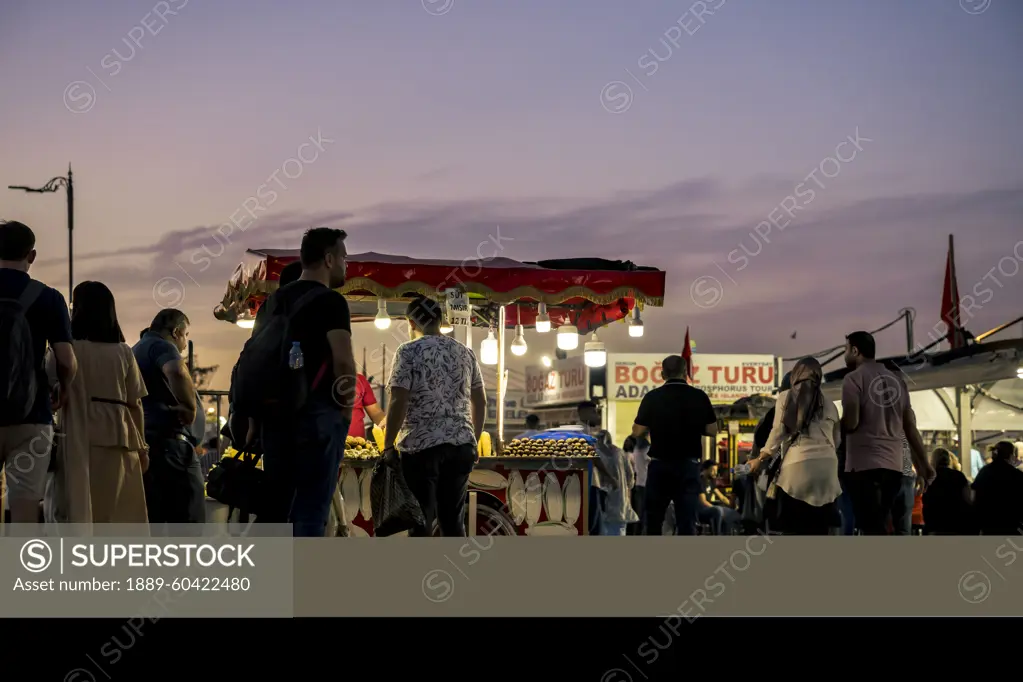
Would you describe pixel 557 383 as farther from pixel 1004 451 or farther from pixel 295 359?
pixel 295 359

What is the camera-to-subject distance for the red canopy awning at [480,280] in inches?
387

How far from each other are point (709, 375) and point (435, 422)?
32823 millimetres

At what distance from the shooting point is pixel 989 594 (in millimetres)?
5008

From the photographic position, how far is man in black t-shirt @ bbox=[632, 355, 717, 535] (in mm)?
8453

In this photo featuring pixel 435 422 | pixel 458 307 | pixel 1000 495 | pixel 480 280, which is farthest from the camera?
pixel 1000 495

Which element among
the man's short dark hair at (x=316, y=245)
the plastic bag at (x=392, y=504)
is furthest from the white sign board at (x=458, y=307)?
the man's short dark hair at (x=316, y=245)

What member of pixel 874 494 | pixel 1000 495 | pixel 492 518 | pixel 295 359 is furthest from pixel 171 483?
pixel 1000 495

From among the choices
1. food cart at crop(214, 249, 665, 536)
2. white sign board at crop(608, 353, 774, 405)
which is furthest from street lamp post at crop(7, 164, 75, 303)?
white sign board at crop(608, 353, 774, 405)

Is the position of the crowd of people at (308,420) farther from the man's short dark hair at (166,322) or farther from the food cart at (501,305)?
the food cart at (501,305)

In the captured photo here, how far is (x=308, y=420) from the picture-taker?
15.4 ft

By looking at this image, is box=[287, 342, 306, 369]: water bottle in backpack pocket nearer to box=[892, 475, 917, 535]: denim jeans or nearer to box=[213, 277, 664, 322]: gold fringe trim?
box=[213, 277, 664, 322]: gold fringe trim

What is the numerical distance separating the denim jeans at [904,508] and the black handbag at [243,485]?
18.2ft
